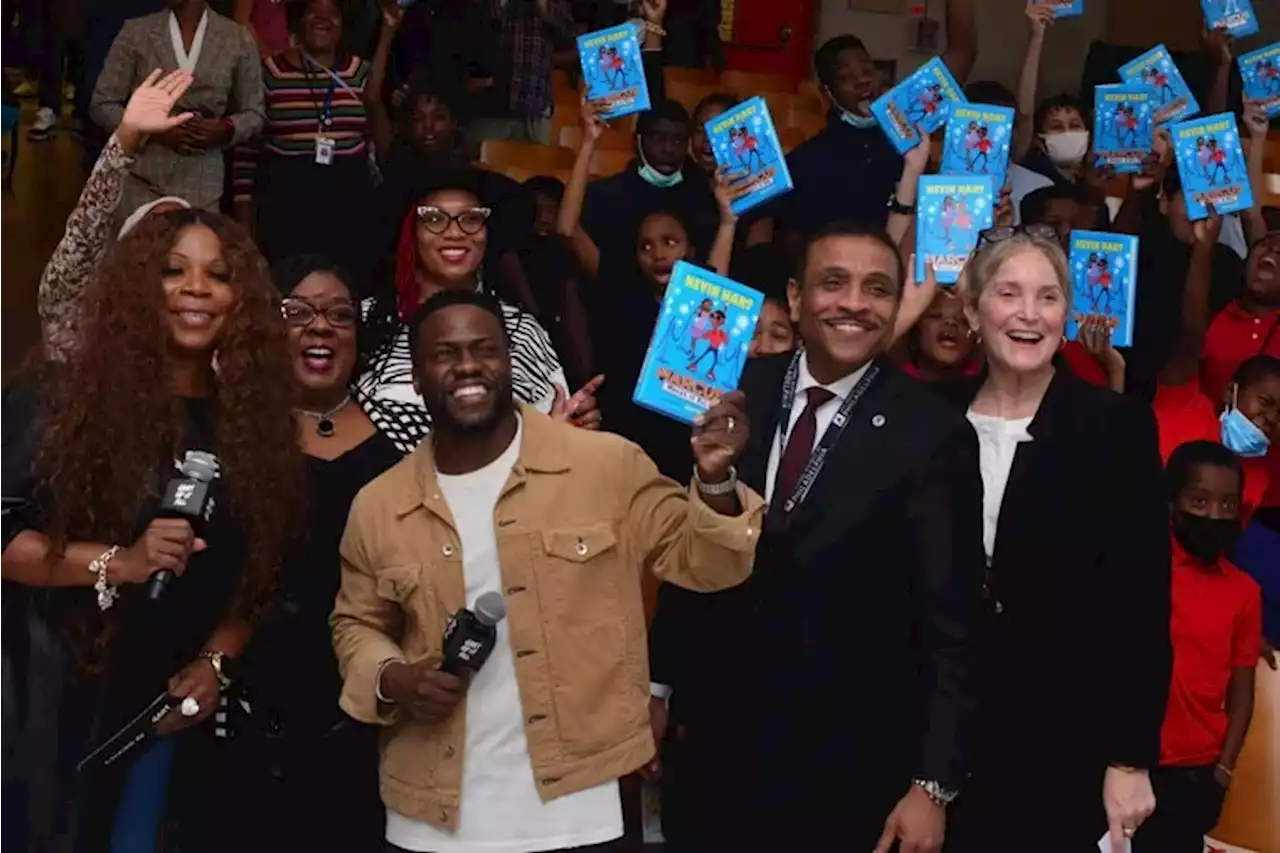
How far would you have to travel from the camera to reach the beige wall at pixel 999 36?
38.0 ft

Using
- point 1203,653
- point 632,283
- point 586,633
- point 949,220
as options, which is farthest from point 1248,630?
point 586,633

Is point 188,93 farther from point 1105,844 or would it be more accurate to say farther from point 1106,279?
point 1105,844

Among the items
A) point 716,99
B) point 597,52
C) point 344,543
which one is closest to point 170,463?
point 344,543

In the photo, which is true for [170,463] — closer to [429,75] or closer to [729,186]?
[729,186]

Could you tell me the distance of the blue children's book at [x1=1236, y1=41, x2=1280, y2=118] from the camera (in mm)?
6039

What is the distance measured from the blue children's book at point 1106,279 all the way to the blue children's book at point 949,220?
356 millimetres

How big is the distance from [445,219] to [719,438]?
5.23 ft

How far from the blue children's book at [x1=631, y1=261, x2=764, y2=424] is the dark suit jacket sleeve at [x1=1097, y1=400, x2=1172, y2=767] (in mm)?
747

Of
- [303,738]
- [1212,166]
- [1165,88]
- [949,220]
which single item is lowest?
[303,738]

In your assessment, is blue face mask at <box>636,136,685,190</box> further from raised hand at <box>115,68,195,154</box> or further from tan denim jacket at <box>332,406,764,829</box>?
tan denim jacket at <box>332,406,764,829</box>

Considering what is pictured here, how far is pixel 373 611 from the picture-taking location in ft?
9.33

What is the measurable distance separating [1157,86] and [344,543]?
3944mm

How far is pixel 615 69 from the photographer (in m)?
5.40

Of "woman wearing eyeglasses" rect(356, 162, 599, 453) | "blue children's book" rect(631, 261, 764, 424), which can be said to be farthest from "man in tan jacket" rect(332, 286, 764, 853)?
"woman wearing eyeglasses" rect(356, 162, 599, 453)
